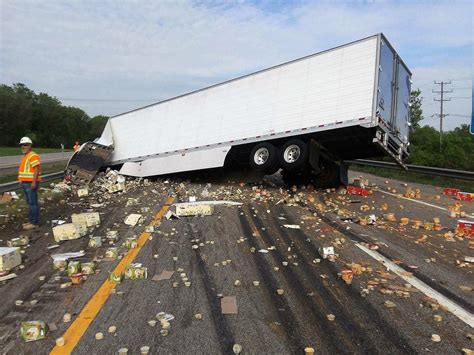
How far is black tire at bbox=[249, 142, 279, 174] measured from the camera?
12.4 metres

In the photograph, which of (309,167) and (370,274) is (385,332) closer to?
(370,274)

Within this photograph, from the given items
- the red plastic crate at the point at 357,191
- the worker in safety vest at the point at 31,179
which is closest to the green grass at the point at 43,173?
the worker in safety vest at the point at 31,179

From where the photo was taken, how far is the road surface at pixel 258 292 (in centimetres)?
352

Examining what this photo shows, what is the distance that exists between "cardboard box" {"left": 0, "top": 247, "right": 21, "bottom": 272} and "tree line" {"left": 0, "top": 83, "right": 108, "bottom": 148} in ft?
198

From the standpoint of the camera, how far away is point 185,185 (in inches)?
589

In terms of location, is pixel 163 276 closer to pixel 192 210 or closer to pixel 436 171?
pixel 192 210

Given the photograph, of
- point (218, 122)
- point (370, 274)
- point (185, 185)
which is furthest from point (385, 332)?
point (185, 185)

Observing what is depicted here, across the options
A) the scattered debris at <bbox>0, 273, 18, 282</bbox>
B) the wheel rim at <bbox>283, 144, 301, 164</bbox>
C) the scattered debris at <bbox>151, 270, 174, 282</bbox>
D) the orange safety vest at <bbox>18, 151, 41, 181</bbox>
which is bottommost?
the scattered debris at <bbox>0, 273, 18, 282</bbox>

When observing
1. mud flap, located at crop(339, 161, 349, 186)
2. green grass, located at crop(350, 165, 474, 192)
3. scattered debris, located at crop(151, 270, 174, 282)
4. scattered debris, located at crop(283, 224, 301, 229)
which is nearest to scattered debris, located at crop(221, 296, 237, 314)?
scattered debris, located at crop(151, 270, 174, 282)

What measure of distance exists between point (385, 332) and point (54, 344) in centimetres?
268

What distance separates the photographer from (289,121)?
1185 cm

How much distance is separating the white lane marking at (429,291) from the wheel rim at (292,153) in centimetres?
594

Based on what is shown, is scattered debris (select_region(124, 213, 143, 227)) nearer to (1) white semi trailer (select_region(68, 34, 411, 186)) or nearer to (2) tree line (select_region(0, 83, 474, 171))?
(1) white semi trailer (select_region(68, 34, 411, 186))

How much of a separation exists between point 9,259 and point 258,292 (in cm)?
319
